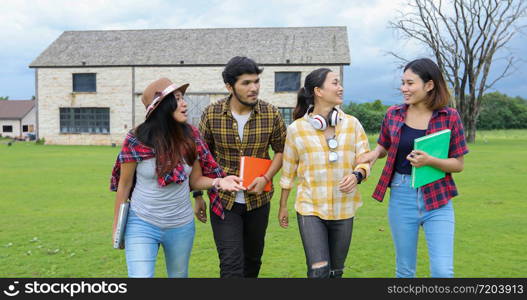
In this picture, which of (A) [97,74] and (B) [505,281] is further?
(A) [97,74]

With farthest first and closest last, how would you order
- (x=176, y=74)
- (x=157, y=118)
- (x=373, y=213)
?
(x=176, y=74) < (x=373, y=213) < (x=157, y=118)

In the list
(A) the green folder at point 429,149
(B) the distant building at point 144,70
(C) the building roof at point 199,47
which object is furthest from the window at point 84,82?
(A) the green folder at point 429,149

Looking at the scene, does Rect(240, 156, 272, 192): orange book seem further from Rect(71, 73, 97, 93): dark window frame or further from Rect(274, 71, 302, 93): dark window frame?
Rect(71, 73, 97, 93): dark window frame

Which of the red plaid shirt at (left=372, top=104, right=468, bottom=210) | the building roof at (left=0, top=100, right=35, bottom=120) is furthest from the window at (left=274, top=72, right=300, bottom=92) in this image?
the building roof at (left=0, top=100, right=35, bottom=120)

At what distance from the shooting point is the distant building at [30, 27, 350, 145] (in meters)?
37.0

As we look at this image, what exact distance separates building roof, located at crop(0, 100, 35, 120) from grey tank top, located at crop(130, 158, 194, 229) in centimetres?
7873

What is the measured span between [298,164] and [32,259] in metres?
3.94

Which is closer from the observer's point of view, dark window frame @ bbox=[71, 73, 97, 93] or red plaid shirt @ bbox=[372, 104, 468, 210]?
red plaid shirt @ bbox=[372, 104, 468, 210]

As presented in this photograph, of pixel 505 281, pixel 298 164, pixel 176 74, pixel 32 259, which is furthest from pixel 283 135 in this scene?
pixel 176 74

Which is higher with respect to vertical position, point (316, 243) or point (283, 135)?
point (283, 135)

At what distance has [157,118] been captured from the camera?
3477mm

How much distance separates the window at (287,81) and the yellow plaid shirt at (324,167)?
33209mm

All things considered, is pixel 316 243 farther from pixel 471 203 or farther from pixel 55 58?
pixel 55 58

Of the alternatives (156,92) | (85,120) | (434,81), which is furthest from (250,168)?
(85,120)
